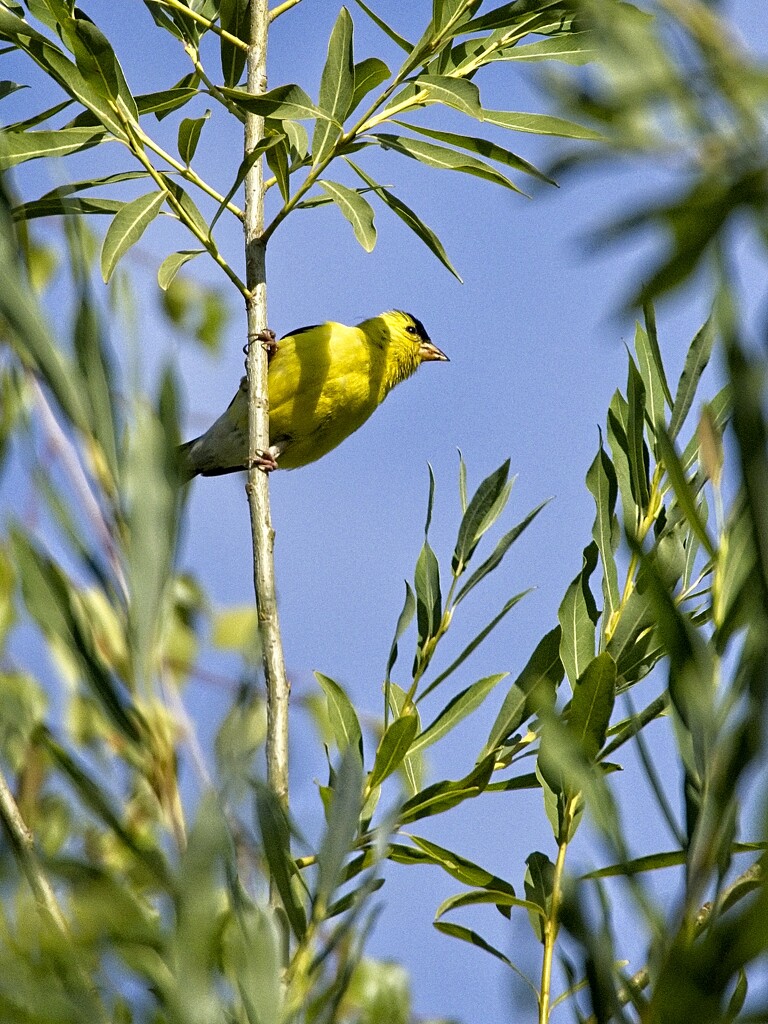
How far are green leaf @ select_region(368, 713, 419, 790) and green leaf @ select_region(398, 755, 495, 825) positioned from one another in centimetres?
5

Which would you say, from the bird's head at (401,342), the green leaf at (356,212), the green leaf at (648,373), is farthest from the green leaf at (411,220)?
the bird's head at (401,342)

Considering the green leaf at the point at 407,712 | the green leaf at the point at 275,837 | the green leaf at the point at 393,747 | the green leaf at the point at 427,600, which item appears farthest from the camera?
the green leaf at the point at 427,600

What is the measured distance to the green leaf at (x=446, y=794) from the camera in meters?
1.42

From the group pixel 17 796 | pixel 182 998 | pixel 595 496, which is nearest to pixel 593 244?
pixel 182 998

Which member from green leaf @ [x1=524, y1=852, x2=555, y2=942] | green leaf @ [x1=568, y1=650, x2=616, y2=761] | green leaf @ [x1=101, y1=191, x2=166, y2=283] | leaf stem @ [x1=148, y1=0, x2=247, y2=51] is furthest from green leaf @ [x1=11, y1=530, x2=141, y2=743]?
leaf stem @ [x1=148, y1=0, x2=247, y2=51]

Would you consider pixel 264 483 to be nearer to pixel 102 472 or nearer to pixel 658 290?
pixel 102 472

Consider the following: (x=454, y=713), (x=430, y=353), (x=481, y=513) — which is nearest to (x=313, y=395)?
(x=430, y=353)

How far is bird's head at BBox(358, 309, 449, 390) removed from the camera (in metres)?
6.04

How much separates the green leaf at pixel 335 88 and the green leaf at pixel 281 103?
4 centimetres

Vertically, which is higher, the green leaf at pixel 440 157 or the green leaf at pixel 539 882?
the green leaf at pixel 440 157

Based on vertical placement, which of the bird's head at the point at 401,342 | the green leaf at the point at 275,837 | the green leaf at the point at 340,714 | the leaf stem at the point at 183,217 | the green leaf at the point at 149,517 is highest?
the bird's head at the point at 401,342

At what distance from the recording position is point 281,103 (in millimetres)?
1869

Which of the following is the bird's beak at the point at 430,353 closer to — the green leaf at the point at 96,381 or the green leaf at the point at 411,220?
the green leaf at the point at 411,220

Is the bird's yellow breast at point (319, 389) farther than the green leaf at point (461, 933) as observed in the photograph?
Yes
